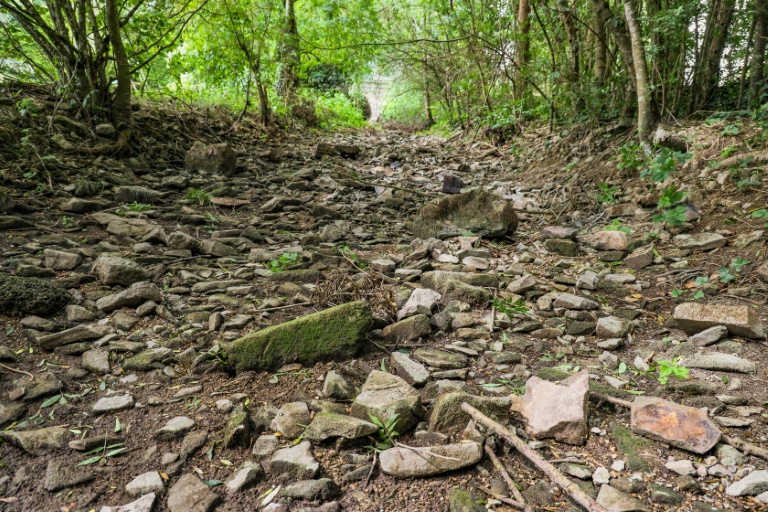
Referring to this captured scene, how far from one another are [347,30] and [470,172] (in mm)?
4038

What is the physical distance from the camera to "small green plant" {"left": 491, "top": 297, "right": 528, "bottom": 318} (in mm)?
2788

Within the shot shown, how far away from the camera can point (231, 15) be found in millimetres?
7469

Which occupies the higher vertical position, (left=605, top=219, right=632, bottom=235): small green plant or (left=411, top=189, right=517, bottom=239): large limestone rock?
(left=411, top=189, right=517, bottom=239): large limestone rock

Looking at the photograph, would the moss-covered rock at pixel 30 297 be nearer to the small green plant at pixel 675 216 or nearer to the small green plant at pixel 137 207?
the small green plant at pixel 137 207

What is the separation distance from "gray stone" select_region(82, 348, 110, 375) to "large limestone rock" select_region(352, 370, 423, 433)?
48.1 inches

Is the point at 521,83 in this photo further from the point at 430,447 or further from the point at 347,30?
the point at 430,447

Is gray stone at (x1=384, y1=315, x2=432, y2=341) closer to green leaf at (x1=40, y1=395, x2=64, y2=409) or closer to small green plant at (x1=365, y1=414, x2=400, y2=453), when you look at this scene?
small green plant at (x1=365, y1=414, x2=400, y2=453)

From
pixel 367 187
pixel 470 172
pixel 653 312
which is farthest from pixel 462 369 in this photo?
pixel 470 172

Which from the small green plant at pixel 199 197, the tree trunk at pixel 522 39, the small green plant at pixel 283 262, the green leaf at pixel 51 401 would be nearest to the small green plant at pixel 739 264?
the small green plant at pixel 283 262

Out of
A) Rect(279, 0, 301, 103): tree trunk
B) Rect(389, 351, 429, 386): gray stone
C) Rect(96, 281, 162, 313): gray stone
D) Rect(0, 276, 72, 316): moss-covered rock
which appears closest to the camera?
A: Rect(389, 351, 429, 386): gray stone

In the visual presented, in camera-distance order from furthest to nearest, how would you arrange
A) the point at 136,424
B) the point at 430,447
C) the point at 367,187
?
the point at 367,187 → the point at 136,424 → the point at 430,447

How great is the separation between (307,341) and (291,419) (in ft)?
1.71

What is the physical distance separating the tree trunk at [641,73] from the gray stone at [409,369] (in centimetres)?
401

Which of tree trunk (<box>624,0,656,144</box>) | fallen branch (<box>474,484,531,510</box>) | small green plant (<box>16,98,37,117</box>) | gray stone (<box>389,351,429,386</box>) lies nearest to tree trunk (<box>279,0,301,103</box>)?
small green plant (<box>16,98,37,117</box>)
